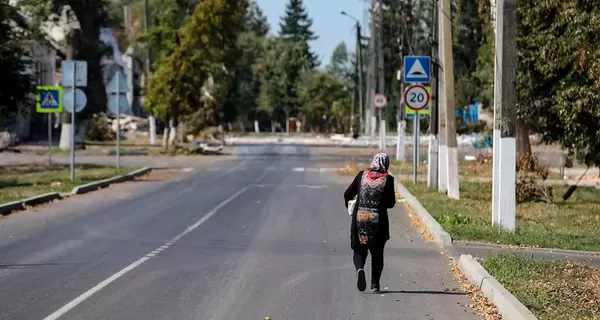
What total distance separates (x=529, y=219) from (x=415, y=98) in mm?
6642

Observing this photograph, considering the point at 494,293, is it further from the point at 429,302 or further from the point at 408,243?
the point at 408,243

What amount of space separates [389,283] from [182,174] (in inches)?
945

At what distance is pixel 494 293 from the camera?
33.8 ft

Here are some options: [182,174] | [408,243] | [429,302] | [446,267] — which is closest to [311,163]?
[182,174]

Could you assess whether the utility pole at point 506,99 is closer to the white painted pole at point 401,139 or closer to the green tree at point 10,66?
the green tree at point 10,66

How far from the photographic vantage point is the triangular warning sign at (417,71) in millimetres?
23922

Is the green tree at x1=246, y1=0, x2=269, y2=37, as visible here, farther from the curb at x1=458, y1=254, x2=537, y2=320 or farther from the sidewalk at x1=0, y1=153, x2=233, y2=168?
the curb at x1=458, y1=254, x2=537, y2=320

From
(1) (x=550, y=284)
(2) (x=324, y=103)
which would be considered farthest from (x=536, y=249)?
(2) (x=324, y=103)

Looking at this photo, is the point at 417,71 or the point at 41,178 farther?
the point at 41,178

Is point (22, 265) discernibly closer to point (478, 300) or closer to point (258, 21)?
point (478, 300)

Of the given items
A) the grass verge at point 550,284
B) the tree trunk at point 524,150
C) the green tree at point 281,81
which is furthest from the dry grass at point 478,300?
the green tree at point 281,81

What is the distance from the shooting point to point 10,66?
3191 cm

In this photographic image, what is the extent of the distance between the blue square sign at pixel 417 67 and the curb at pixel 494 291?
11083mm

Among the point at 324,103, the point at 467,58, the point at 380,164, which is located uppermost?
the point at 467,58
